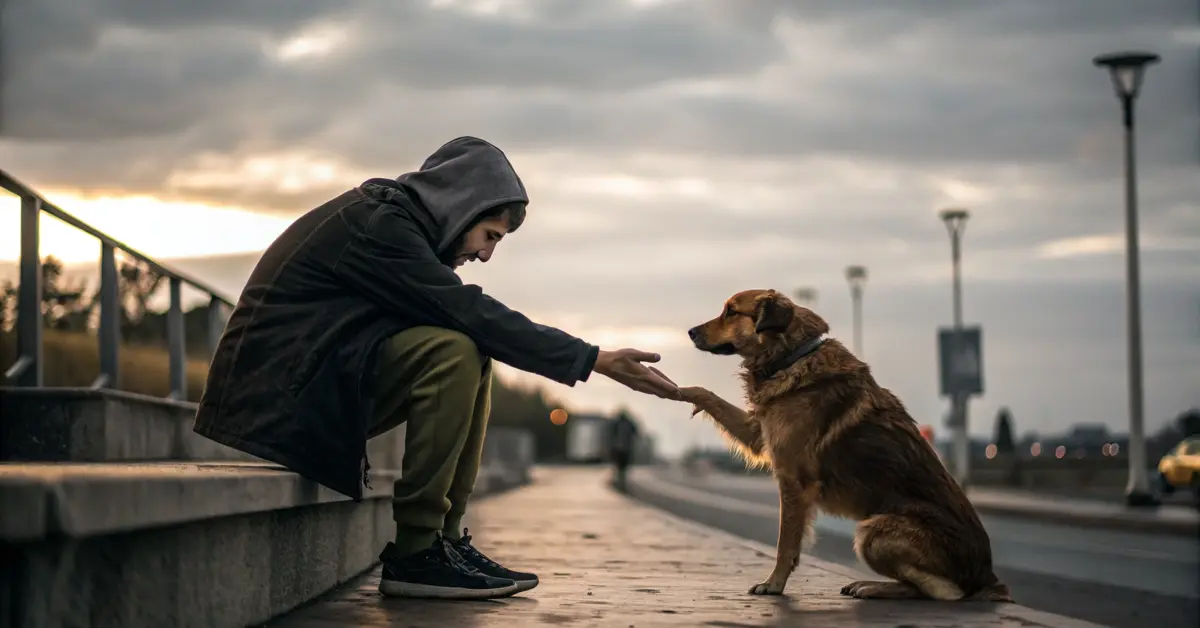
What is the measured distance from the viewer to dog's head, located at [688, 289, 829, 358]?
674 cm

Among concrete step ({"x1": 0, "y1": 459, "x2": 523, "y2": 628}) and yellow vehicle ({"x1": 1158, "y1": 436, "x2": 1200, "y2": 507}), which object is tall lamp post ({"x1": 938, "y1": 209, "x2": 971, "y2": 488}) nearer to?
yellow vehicle ({"x1": 1158, "y1": 436, "x2": 1200, "y2": 507})

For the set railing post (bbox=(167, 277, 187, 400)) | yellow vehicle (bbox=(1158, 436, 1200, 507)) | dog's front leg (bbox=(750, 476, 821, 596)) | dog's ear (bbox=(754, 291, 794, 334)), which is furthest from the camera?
yellow vehicle (bbox=(1158, 436, 1200, 507))

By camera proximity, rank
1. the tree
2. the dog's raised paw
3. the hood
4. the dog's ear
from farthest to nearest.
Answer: the tree → the dog's ear → the dog's raised paw → the hood

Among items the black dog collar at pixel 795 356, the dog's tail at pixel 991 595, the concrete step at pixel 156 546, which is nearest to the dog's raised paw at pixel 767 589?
the dog's tail at pixel 991 595

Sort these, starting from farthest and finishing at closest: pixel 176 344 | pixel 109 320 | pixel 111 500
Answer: pixel 176 344, pixel 109 320, pixel 111 500

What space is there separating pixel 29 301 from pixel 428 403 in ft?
13.5

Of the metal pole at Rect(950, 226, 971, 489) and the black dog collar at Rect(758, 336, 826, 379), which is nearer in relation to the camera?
the black dog collar at Rect(758, 336, 826, 379)

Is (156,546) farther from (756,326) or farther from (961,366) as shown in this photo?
(961,366)

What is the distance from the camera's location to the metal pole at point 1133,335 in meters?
27.4

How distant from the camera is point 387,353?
4883 millimetres

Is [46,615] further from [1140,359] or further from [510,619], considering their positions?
[1140,359]

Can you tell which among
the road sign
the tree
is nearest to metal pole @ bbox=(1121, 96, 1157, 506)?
the road sign

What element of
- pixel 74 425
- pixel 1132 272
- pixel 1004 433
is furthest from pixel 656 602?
pixel 1004 433

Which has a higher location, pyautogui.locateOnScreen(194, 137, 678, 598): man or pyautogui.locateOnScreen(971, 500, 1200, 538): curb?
pyautogui.locateOnScreen(194, 137, 678, 598): man
